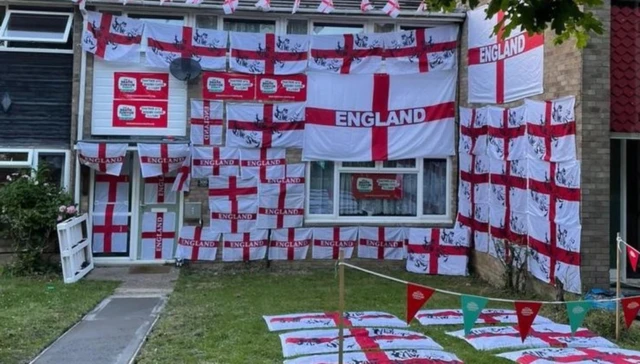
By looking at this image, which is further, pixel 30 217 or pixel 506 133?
pixel 30 217

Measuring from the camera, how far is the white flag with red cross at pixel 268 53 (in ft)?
35.6

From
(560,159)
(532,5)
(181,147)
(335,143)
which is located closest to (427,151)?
(335,143)

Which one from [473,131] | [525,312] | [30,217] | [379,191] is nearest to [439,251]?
[379,191]

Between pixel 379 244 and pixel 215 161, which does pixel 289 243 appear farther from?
pixel 215 161

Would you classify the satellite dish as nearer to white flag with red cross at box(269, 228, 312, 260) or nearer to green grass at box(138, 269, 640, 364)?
white flag with red cross at box(269, 228, 312, 260)

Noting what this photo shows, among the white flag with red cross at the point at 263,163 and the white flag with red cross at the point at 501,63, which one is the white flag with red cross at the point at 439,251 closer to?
the white flag with red cross at the point at 501,63

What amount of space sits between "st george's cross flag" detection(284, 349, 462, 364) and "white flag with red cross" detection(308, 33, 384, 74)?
6.63 metres

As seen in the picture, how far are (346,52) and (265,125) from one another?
6.84ft

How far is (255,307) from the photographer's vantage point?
7664 millimetres

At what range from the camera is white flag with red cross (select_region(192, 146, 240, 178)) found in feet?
35.0

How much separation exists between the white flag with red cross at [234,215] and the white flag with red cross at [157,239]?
35.3 inches

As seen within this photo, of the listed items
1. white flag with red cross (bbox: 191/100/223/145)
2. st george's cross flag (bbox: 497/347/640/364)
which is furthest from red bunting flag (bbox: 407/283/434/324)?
white flag with red cross (bbox: 191/100/223/145)

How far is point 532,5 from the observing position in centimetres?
372

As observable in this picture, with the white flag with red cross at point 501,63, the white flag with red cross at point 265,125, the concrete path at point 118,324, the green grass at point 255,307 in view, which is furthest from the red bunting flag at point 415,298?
the white flag with red cross at point 265,125
